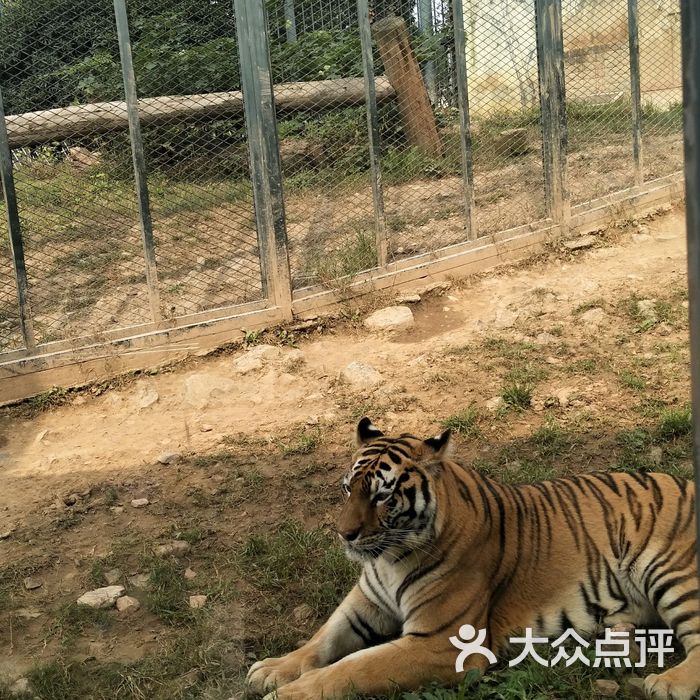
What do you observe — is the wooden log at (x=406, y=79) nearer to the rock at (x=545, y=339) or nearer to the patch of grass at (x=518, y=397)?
the rock at (x=545, y=339)

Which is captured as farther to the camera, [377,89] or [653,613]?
[377,89]

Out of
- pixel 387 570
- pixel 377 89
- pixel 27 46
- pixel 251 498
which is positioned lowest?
pixel 251 498

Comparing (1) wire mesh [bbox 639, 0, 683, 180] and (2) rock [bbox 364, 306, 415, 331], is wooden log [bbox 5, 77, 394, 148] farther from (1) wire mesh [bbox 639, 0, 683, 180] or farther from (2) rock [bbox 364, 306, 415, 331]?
(1) wire mesh [bbox 639, 0, 683, 180]

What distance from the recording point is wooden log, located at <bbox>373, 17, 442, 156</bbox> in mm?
7145

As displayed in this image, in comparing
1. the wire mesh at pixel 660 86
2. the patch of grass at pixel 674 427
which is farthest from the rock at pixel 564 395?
the wire mesh at pixel 660 86

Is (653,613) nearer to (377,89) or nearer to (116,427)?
(116,427)

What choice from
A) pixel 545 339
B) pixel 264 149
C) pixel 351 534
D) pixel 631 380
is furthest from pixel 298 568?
pixel 264 149

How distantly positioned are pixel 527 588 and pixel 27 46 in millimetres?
4343

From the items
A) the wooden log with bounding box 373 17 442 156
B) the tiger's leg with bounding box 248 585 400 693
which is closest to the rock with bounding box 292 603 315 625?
the tiger's leg with bounding box 248 585 400 693

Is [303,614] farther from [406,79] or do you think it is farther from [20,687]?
[406,79]

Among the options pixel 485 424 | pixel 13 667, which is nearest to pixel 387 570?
pixel 13 667

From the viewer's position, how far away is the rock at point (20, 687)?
3473 mm

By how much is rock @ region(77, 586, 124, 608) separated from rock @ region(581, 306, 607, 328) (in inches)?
151

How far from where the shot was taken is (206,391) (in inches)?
245
